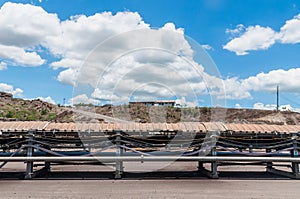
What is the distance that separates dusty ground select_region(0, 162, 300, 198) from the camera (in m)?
7.56

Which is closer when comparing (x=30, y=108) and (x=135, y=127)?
(x=135, y=127)

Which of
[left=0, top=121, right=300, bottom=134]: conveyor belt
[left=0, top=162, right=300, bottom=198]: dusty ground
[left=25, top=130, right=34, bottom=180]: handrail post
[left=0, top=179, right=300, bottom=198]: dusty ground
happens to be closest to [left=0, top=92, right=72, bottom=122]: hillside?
[left=0, top=121, right=300, bottom=134]: conveyor belt

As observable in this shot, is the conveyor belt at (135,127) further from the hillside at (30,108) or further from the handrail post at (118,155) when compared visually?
the hillside at (30,108)

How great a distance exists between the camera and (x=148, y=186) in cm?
860

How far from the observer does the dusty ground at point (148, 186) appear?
24.8ft

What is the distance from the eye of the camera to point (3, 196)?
733 centimetres

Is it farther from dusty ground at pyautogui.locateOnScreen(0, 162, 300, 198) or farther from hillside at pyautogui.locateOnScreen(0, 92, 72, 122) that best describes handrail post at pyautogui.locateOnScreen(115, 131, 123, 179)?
hillside at pyautogui.locateOnScreen(0, 92, 72, 122)

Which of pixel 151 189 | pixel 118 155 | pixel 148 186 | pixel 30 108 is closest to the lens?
pixel 151 189

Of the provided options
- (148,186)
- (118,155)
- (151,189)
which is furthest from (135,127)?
(151,189)

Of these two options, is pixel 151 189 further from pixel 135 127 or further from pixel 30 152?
pixel 30 152

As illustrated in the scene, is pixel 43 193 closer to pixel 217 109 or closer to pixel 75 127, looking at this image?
pixel 75 127

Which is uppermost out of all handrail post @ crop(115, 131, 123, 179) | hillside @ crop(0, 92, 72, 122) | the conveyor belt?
hillside @ crop(0, 92, 72, 122)

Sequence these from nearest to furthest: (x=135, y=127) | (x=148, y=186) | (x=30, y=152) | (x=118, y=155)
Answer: (x=148, y=186)
(x=30, y=152)
(x=118, y=155)
(x=135, y=127)

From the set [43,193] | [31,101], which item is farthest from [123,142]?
[31,101]
